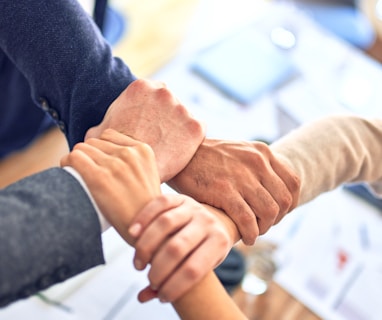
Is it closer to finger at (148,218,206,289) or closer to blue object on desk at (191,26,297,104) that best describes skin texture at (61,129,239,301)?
finger at (148,218,206,289)

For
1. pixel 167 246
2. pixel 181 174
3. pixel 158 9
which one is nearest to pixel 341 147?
pixel 181 174

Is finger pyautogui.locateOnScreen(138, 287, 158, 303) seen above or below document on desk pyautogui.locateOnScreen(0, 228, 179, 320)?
above

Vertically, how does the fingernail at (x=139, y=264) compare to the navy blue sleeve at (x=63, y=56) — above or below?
below

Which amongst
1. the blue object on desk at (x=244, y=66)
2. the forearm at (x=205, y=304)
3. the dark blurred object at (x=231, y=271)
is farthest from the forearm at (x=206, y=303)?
the blue object on desk at (x=244, y=66)

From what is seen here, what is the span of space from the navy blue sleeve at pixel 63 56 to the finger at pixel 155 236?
9.8 inches

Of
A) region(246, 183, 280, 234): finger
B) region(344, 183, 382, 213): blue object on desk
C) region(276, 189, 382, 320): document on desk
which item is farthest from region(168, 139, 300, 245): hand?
region(344, 183, 382, 213): blue object on desk

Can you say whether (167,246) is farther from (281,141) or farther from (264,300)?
(264,300)

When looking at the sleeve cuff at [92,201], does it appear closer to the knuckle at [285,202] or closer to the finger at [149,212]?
the finger at [149,212]

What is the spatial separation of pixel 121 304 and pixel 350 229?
0.53 m

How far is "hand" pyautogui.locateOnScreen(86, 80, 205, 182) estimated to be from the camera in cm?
62

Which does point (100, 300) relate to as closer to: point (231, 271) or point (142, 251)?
point (231, 271)

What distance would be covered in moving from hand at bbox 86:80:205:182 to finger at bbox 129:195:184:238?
0.10m

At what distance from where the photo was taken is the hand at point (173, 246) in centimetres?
48

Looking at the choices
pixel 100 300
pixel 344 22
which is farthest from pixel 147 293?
pixel 344 22
